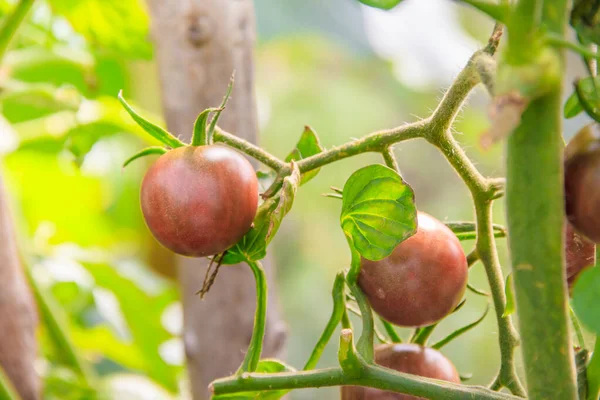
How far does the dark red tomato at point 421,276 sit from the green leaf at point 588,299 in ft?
0.31

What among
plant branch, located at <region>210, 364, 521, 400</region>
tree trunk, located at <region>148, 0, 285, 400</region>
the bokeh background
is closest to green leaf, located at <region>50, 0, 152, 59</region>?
the bokeh background

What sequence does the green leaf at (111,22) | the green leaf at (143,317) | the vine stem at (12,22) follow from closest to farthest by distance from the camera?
the vine stem at (12,22) → the green leaf at (111,22) → the green leaf at (143,317)

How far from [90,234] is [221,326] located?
922 mm

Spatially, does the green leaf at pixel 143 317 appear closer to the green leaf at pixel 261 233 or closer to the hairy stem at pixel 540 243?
the green leaf at pixel 261 233

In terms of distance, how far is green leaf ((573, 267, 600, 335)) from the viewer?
0.23m

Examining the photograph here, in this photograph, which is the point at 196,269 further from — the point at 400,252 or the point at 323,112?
the point at 323,112

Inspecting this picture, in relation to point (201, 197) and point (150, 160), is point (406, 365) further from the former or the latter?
point (150, 160)

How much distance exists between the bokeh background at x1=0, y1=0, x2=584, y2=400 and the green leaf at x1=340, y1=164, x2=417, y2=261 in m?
0.38

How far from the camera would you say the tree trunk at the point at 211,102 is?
0.66 meters

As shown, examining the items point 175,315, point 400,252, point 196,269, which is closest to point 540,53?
point 400,252

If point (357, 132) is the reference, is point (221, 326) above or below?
below

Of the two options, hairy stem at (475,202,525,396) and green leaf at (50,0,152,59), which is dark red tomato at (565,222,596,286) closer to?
hairy stem at (475,202,525,396)

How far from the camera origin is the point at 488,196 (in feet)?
1.03

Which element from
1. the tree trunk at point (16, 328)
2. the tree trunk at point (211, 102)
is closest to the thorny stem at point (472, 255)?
the tree trunk at point (211, 102)
